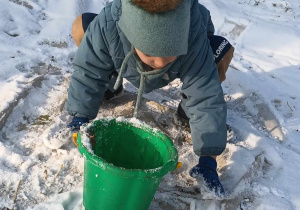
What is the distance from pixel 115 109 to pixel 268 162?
907 mm

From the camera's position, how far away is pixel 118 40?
5.78ft

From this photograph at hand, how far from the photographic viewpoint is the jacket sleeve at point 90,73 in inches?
72.5

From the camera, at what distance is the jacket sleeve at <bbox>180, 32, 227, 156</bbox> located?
1.78m

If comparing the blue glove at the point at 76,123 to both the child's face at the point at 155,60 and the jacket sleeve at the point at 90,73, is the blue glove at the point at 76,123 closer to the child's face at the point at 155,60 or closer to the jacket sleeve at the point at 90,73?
the jacket sleeve at the point at 90,73

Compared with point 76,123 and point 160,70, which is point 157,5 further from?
point 76,123

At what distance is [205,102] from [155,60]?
390 mm

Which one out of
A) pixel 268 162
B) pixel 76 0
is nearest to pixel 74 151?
pixel 268 162

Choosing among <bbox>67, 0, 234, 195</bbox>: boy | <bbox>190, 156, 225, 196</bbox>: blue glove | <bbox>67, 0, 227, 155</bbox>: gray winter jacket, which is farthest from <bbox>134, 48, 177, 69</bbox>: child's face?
<bbox>190, 156, 225, 196</bbox>: blue glove

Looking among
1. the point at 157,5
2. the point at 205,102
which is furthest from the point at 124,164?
the point at 157,5

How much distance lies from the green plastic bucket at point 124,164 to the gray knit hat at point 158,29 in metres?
0.31

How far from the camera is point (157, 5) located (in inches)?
51.9

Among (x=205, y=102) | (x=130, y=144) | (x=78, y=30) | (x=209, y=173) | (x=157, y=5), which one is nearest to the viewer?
(x=157, y=5)

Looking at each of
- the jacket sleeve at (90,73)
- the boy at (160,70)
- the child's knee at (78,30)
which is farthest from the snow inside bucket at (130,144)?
the child's knee at (78,30)

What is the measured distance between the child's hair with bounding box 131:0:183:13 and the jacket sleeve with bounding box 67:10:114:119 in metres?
0.51
